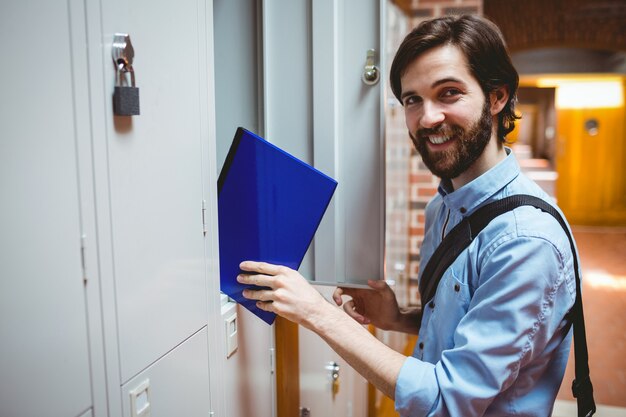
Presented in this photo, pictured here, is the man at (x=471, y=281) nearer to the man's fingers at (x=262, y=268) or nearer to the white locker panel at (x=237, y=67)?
the man's fingers at (x=262, y=268)

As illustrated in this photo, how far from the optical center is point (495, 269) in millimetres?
1052

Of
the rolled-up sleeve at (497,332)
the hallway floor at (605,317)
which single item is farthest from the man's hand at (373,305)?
the hallway floor at (605,317)

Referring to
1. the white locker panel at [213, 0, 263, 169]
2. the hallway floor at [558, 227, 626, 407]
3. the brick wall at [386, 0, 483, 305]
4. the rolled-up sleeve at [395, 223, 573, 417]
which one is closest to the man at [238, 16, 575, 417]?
the rolled-up sleeve at [395, 223, 573, 417]

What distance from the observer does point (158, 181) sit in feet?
3.07

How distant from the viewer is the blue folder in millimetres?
1167

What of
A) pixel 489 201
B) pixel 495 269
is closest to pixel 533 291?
pixel 495 269

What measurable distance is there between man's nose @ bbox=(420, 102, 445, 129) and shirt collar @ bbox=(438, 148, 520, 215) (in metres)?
0.17

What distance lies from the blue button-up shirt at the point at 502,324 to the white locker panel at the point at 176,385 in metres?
0.45

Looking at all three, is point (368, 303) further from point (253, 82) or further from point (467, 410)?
point (253, 82)

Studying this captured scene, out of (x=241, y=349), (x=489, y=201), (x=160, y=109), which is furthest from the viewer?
(x=241, y=349)

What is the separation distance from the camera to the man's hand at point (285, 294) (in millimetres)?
1139

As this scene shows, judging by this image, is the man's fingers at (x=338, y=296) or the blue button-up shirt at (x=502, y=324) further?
the man's fingers at (x=338, y=296)

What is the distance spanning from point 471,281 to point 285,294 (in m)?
0.43

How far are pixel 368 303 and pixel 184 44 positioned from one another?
933mm
